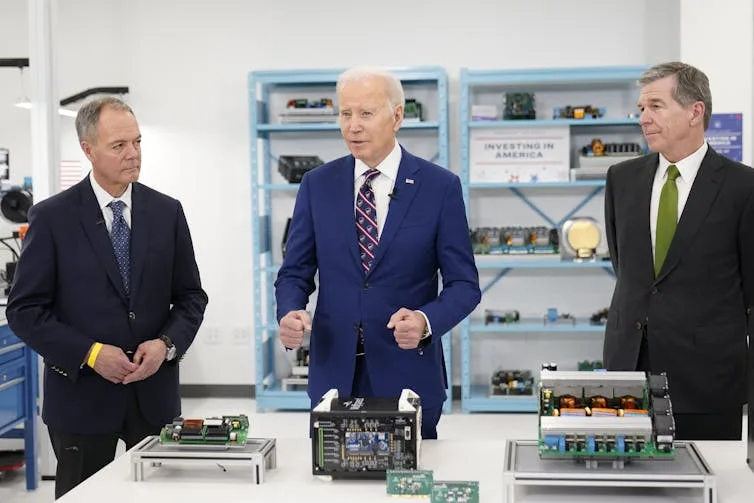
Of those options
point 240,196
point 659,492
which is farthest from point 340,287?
point 240,196

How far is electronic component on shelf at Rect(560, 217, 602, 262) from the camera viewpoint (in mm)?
6035

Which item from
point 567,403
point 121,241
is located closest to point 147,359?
point 121,241

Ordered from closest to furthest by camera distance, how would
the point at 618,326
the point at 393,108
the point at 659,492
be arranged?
1. the point at 659,492
2. the point at 393,108
3. the point at 618,326

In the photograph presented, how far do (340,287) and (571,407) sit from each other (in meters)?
0.80

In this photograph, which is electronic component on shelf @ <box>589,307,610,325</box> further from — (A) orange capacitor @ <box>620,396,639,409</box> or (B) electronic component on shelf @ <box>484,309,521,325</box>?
(A) orange capacitor @ <box>620,396,639,409</box>

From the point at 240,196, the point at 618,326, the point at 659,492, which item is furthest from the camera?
the point at 240,196

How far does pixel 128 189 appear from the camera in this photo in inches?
116

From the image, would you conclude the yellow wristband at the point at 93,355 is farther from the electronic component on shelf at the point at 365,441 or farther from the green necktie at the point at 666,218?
the green necktie at the point at 666,218

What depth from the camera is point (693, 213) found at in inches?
107

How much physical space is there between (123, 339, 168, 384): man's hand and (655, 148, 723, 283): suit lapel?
1.43 meters

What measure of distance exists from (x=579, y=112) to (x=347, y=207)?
373 centimetres

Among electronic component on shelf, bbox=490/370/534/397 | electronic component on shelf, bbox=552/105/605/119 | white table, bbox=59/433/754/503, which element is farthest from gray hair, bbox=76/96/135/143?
electronic component on shelf, bbox=490/370/534/397

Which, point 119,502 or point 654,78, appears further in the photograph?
point 654,78

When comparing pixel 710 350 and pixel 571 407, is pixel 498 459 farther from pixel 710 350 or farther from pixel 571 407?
pixel 710 350
